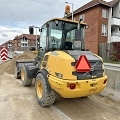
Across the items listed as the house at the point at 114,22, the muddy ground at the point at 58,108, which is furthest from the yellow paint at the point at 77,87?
the house at the point at 114,22

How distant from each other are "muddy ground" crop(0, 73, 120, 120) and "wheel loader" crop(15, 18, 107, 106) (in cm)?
37

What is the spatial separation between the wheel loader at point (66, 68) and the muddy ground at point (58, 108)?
37 cm

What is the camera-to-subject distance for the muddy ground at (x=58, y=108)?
191 inches

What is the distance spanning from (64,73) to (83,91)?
2.24 feet

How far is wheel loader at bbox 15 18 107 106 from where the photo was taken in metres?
4.58

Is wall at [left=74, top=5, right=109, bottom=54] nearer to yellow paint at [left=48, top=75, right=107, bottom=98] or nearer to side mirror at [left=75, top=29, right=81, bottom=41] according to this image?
side mirror at [left=75, top=29, right=81, bottom=41]

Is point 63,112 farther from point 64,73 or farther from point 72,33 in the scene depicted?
point 72,33

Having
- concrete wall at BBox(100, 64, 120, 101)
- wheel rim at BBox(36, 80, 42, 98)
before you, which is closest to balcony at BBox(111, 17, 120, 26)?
concrete wall at BBox(100, 64, 120, 101)

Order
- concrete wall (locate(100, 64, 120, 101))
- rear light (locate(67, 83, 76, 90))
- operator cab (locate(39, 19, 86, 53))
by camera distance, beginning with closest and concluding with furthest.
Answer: rear light (locate(67, 83, 76, 90)) < operator cab (locate(39, 19, 86, 53)) < concrete wall (locate(100, 64, 120, 101))

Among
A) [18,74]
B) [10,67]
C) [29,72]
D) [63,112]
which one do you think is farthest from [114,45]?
[63,112]

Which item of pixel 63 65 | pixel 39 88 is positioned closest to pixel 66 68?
pixel 63 65

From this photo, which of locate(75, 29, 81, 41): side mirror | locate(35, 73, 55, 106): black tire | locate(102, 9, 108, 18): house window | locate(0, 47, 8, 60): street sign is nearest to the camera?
locate(35, 73, 55, 106): black tire

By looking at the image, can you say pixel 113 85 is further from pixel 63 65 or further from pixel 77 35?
pixel 63 65

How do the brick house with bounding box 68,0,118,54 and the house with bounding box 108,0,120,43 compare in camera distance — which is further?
the house with bounding box 108,0,120,43
